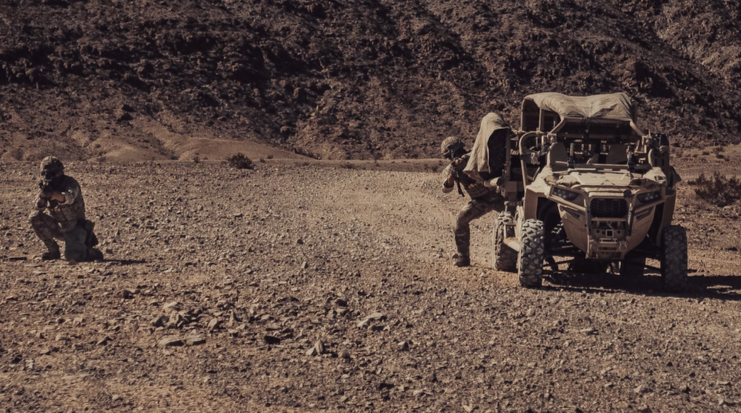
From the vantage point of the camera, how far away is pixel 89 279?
452 inches

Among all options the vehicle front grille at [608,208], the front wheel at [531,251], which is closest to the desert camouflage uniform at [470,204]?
the front wheel at [531,251]

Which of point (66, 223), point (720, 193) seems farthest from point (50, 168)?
point (720, 193)

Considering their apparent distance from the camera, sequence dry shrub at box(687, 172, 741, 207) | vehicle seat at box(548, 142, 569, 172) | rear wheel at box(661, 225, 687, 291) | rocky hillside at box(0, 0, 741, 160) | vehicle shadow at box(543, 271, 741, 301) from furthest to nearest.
A: rocky hillside at box(0, 0, 741, 160)
dry shrub at box(687, 172, 741, 207)
vehicle seat at box(548, 142, 569, 172)
vehicle shadow at box(543, 271, 741, 301)
rear wheel at box(661, 225, 687, 291)

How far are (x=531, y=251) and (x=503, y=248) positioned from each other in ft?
5.83

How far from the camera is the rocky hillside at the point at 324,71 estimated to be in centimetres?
4766

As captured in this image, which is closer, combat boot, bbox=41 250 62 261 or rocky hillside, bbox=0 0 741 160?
combat boot, bbox=41 250 62 261

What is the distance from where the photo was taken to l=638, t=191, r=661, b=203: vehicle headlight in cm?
→ 1124

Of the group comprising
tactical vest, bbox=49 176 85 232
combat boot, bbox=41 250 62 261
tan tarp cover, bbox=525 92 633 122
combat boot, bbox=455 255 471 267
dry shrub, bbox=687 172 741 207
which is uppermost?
tan tarp cover, bbox=525 92 633 122

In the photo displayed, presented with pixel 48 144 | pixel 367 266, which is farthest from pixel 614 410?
pixel 48 144

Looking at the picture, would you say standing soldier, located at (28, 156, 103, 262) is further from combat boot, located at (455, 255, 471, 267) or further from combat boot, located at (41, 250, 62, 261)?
combat boot, located at (455, 255, 471, 267)

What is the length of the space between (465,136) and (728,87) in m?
22.6

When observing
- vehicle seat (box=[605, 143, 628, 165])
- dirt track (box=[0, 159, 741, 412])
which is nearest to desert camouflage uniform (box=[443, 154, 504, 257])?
dirt track (box=[0, 159, 741, 412])

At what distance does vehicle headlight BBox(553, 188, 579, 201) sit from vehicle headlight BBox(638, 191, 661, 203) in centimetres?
79

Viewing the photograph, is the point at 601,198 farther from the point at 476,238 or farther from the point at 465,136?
the point at 465,136
